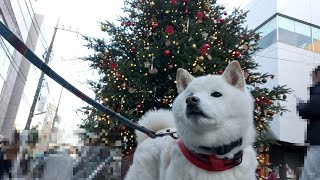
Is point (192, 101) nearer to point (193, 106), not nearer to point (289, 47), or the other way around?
point (193, 106)

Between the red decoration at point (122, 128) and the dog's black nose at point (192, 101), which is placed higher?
the dog's black nose at point (192, 101)

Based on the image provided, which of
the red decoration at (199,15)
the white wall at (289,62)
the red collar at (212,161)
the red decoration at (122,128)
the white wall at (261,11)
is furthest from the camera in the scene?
the white wall at (261,11)

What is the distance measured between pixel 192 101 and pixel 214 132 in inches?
8.8

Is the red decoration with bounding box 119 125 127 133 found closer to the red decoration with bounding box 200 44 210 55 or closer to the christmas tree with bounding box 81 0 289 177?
the christmas tree with bounding box 81 0 289 177

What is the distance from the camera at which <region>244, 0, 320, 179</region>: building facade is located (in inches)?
555

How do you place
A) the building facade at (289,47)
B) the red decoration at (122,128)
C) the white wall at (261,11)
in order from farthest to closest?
the white wall at (261,11) → the building facade at (289,47) → the red decoration at (122,128)

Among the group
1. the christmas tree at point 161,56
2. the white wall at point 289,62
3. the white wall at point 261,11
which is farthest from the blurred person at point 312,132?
the white wall at point 261,11

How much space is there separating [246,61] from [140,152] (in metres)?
4.02

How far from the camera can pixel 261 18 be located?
16672mm

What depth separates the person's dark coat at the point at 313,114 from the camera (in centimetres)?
256

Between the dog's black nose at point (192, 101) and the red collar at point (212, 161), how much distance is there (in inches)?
11.6

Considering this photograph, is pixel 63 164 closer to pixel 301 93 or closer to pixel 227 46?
pixel 227 46

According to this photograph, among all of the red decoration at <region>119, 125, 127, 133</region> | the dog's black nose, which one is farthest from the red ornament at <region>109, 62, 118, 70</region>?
the dog's black nose

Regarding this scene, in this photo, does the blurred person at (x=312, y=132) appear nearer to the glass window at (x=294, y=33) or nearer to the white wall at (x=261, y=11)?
the glass window at (x=294, y=33)
